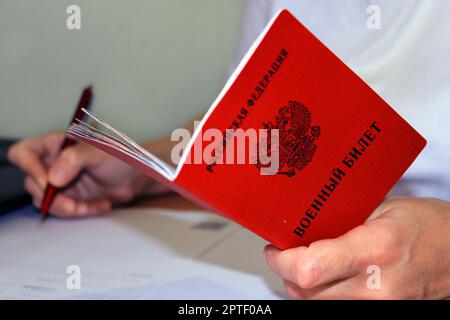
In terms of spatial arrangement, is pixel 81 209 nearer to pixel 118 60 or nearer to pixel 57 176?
pixel 57 176

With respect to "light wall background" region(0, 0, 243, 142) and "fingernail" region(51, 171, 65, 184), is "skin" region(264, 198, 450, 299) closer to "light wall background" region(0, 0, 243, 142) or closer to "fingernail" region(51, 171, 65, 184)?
"fingernail" region(51, 171, 65, 184)

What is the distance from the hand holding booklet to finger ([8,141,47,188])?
390mm

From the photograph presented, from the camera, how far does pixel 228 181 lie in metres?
0.43

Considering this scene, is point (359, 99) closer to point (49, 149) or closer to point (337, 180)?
point (337, 180)

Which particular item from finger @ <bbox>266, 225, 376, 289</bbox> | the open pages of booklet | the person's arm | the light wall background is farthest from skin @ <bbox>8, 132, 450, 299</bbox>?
the light wall background

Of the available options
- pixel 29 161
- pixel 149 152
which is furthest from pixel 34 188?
pixel 149 152

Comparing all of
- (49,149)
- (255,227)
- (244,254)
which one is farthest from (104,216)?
(255,227)

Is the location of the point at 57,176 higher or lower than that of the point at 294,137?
higher

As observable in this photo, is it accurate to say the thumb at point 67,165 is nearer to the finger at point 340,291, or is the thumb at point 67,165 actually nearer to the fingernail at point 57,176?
the fingernail at point 57,176

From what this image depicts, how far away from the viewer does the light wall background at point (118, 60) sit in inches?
41.3

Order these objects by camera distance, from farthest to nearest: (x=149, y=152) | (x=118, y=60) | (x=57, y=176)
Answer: (x=118, y=60) < (x=57, y=176) < (x=149, y=152)

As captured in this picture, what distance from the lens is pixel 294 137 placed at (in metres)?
0.46

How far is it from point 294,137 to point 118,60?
68cm
